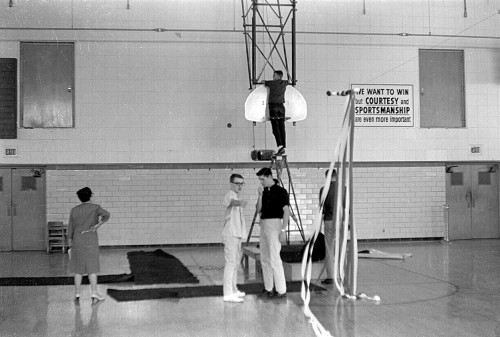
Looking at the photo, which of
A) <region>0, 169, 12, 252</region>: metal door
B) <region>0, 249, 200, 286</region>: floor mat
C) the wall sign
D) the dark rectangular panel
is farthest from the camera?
the wall sign

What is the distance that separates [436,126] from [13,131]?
1169 cm

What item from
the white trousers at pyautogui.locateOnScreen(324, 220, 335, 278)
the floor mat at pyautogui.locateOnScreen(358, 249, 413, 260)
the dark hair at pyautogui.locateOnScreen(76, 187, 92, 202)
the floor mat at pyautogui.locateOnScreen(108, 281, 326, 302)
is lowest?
the floor mat at pyautogui.locateOnScreen(358, 249, 413, 260)

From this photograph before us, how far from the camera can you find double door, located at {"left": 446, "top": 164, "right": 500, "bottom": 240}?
737 inches

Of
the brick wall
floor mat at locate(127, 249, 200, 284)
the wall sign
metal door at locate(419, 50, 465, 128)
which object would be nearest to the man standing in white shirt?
floor mat at locate(127, 249, 200, 284)

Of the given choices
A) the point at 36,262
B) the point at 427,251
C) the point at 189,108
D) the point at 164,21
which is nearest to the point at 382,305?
the point at 427,251

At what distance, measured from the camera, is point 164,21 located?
56.7 feet

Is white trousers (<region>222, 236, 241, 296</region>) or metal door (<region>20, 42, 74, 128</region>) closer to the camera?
white trousers (<region>222, 236, 241, 296</region>)

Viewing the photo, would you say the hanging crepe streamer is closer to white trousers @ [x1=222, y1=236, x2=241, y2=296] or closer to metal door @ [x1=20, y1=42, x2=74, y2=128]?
white trousers @ [x1=222, y1=236, x2=241, y2=296]

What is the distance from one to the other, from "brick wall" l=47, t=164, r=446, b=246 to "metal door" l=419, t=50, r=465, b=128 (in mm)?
1492

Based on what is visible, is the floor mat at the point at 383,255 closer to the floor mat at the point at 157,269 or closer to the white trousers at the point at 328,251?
the white trousers at the point at 328,251

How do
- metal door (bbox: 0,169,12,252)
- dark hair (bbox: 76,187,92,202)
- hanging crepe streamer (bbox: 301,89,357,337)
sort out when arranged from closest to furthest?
hanging crepe streamer (bbox: 301,89,357,337)
dark hair (bbox: 76,187,92,202)
metal door (bbox: 0,169,12,252)

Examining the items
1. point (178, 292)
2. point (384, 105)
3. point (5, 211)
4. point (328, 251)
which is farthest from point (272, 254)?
point (5, 211)

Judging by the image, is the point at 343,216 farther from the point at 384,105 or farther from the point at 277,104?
the point at 384,105

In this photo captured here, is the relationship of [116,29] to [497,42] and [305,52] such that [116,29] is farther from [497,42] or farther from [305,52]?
[497,42]
